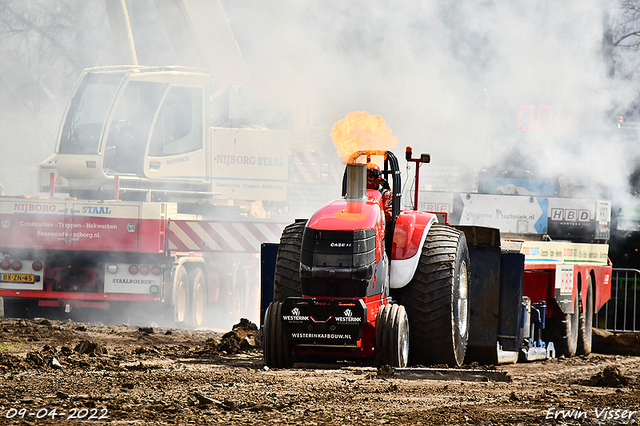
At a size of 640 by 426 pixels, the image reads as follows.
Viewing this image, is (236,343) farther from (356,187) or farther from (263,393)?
(263,393)

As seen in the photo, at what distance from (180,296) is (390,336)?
684 cm

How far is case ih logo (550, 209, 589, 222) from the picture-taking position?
1351 cm

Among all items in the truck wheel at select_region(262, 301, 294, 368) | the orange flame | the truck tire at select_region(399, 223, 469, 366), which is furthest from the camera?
the orange flame

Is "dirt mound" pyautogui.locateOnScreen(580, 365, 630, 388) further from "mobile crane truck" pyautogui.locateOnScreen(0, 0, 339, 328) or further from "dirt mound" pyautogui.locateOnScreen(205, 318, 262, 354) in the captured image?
"mobile crane truck" pyautogui.locateOnScreen(0, 0, 339, 328)

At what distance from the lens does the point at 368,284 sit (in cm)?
693

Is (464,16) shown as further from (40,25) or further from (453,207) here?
(40,25)

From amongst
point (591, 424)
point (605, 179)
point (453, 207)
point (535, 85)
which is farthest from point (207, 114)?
point (591, 424)

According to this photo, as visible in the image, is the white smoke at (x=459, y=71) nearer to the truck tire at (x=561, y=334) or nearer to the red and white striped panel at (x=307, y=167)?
the red and white striped panel at (x=307, y=167)

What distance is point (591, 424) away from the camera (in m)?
4.90

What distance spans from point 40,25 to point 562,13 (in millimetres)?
19759

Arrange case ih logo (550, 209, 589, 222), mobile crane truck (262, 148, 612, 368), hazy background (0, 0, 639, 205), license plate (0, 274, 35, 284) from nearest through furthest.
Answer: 1. mobile crane truck (262, 148, 612, 368)
2. license plate (0, 274, 35, 284)
3. case ih logo (550, 209, 589, 222)
4. hazy background (0, 0, 639, 205)

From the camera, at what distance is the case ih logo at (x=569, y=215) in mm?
13508

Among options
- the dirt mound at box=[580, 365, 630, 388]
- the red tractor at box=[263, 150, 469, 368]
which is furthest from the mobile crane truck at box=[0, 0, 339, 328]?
the dirt mound at box=[580, 365, 630, 388]

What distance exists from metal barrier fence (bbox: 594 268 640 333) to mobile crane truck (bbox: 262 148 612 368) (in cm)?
493
